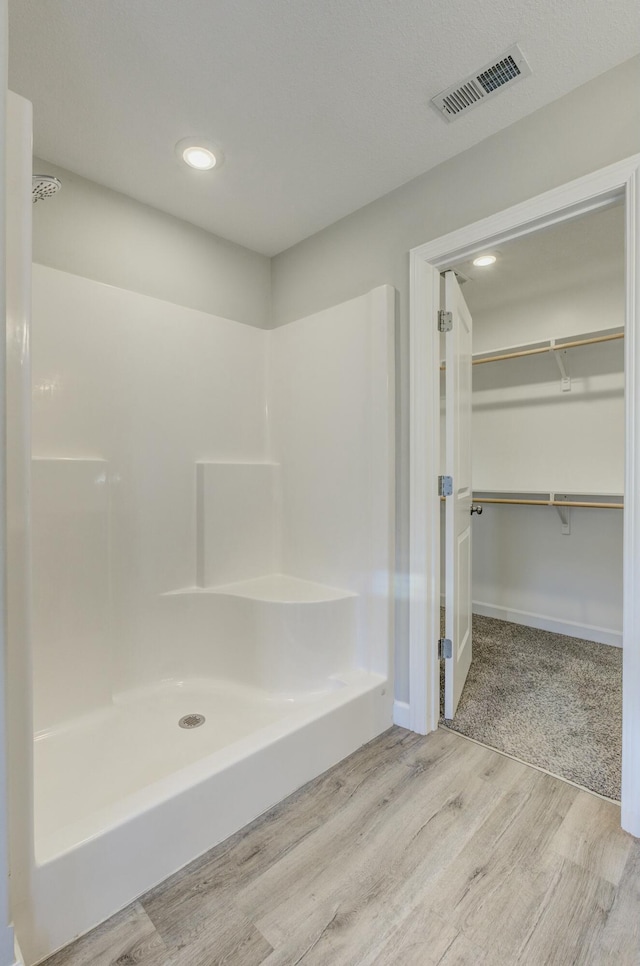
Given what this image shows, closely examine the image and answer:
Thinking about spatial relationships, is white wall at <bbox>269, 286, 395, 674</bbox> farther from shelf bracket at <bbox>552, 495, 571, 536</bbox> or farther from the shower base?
shelf bracket at <bbox>552, 495, 571, 536</bbox>

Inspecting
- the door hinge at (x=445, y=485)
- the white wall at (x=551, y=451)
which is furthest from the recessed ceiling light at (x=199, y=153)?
the white wall at (x=551, y=451)

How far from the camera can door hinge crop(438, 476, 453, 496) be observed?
1996 mm

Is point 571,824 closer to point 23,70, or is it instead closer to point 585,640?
point 585,640

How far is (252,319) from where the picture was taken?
2605 millimetres

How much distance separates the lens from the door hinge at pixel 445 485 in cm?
200

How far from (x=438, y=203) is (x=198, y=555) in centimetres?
197

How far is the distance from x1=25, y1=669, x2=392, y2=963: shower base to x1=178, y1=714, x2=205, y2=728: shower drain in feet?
0.06

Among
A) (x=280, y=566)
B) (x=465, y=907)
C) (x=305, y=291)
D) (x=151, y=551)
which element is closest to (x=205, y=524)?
(x=151, y=551)

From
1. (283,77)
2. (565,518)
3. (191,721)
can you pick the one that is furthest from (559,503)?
(283,77)

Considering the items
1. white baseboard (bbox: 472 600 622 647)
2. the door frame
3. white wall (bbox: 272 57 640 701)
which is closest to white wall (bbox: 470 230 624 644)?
white baseboard (bbox: 472 600 622 647)

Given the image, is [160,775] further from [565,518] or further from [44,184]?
[565,518]

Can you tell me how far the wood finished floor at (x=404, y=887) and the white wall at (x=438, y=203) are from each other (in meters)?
0.60

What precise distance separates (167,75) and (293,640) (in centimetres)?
220

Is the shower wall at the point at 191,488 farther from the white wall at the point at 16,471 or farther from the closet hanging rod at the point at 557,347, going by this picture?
the closet hanging rod at the point at 557,347
